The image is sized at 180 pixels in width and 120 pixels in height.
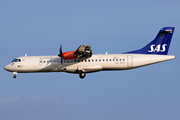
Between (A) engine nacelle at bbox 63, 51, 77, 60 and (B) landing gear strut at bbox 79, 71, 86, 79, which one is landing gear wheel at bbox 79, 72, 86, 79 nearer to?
(B) landing gear strut at bbox 79, 71, 86, 79

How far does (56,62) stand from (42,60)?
1741mm

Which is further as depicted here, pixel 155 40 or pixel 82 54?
pixel 155 40

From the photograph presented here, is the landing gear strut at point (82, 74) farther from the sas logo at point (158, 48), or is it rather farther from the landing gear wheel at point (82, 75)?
the sas logo at point (158, 48)

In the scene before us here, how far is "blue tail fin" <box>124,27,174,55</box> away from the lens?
35188mm

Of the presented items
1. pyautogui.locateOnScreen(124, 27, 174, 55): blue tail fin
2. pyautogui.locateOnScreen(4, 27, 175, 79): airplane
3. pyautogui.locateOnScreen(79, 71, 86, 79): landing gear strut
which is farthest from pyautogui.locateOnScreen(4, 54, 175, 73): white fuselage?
pyautogui.locateOnScreen(124, 27, 174, 55): blue tail fin

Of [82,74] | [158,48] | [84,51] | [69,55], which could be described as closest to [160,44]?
[158,48]

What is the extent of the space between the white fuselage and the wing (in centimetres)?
73

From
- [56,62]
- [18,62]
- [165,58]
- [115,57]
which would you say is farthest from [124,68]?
[18,62]

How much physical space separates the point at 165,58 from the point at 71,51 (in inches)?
428

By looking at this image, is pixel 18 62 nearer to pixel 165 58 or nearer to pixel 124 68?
pixel 124 68

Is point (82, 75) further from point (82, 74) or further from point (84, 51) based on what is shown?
point (84, 51)

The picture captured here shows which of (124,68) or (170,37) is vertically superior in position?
(170,37)

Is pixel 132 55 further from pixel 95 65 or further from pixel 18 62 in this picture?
pixel 18 62

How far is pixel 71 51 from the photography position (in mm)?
33688
